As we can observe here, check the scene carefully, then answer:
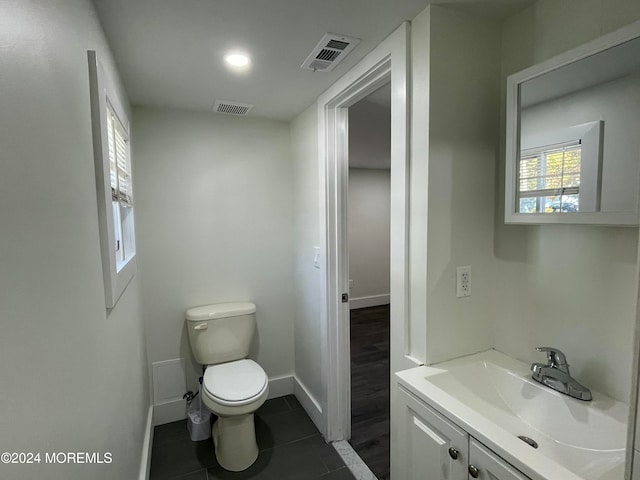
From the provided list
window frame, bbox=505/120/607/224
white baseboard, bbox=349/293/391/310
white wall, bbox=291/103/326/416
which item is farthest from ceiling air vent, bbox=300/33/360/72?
white baseboard, bbox=349/293/391/310

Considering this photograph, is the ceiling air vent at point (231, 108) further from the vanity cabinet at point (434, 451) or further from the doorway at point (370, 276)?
the vanity cabinet at point (434, 451)

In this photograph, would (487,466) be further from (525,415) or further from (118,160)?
(118,160)

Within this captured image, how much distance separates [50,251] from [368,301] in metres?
5.08

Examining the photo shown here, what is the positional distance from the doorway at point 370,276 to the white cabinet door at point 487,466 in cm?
113

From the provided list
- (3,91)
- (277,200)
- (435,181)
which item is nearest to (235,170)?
(277,200)

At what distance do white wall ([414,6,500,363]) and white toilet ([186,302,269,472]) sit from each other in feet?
3.91

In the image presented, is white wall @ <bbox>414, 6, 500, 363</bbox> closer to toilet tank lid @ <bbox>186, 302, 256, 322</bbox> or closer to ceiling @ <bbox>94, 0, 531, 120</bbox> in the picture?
ceiling @ <bbox>94, 0, 531, 120</bbox>

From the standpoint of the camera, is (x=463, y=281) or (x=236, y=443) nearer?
(x=463, y=281)

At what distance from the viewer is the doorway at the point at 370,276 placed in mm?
2283

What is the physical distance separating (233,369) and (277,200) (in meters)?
1.31

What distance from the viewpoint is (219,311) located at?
7.89ft

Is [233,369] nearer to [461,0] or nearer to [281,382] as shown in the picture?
[281,382]

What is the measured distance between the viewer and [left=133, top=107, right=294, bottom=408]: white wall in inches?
91.9

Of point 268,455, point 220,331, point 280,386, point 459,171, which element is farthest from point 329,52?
point 280,386
